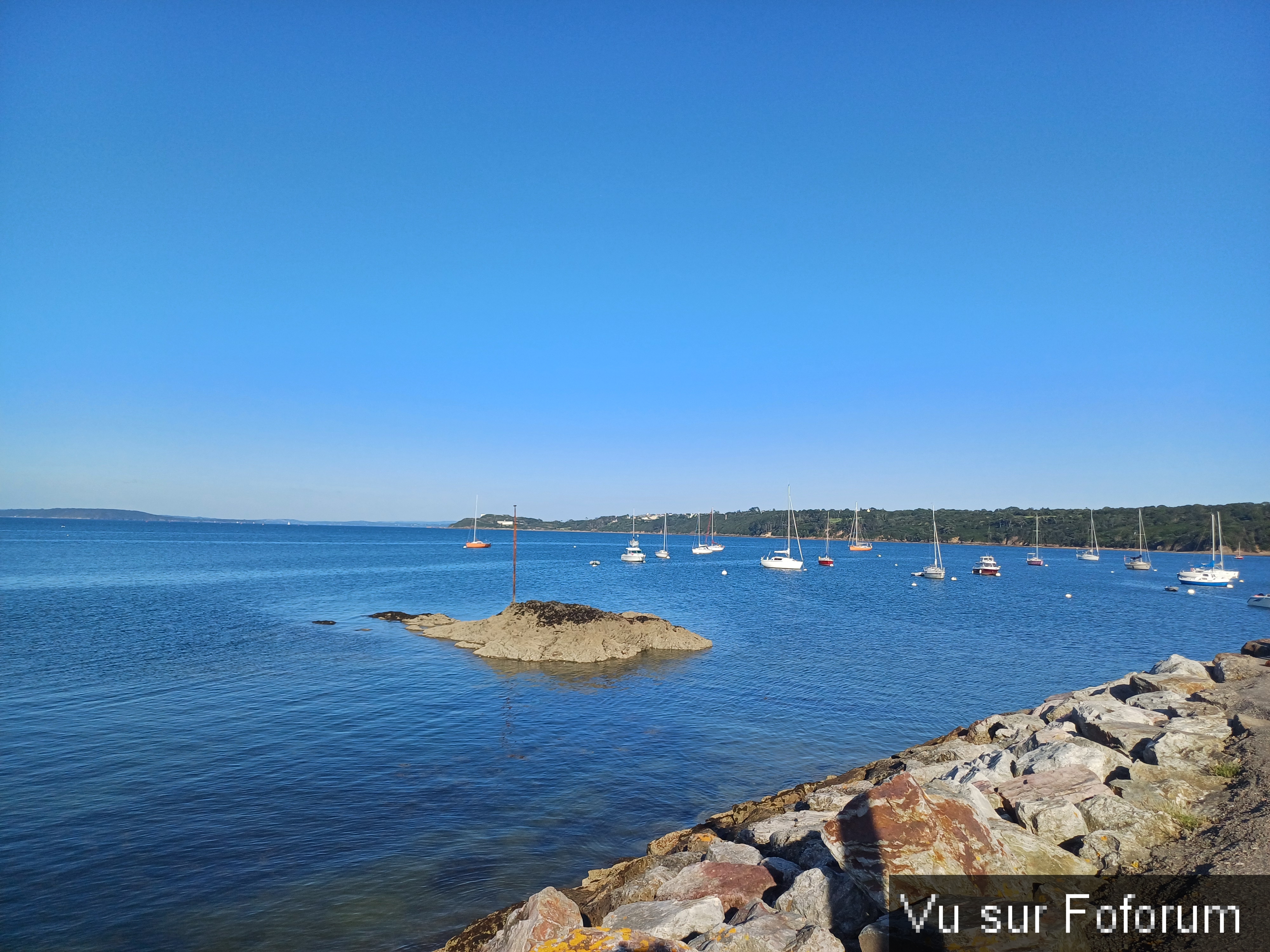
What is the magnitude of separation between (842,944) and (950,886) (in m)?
1.58

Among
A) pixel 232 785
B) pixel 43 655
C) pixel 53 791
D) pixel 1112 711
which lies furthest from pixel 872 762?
pixel 43 655

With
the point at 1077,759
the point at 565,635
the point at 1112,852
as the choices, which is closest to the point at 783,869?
the point at 1112,852

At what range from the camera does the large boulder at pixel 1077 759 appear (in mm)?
13727

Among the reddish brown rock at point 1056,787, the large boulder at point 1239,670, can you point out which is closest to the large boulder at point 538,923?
the reddish brown rock at point 1056,787

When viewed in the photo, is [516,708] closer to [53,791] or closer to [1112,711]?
A: [53,791]

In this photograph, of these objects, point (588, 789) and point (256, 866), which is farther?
point (588, 789)

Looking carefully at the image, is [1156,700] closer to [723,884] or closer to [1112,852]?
[1112,852]

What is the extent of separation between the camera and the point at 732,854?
40.2ft

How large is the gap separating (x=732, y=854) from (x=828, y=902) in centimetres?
304

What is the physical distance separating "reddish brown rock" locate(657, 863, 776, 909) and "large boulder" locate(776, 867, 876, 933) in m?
1.04

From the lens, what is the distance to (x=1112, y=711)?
59.1 ft

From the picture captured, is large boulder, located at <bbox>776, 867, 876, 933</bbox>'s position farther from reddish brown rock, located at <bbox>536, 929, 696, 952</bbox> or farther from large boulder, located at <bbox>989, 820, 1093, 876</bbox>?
large boulder, located at <bbox>989, 820, 1093, 876</bbox>

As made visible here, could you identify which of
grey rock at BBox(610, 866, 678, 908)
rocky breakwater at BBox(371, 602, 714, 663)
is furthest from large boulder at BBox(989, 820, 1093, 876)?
rocky breakwater at BBox(371, 602, 714, 663)

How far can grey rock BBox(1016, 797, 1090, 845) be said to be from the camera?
1087cm
